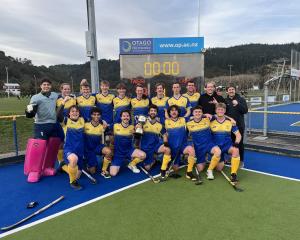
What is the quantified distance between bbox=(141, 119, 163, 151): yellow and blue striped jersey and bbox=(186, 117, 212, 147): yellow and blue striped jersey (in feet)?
2.27

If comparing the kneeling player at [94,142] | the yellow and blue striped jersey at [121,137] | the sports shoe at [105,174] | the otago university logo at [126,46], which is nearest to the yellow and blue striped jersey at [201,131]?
the yellow and blue striped jersey at [121,137]

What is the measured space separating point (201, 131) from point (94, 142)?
2032 mm

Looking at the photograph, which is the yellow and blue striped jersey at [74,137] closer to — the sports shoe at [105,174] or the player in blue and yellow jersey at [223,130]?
the sports shoe at [105,174]

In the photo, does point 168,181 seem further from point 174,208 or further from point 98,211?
point 98,211

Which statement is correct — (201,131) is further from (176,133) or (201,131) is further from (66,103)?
(66,103)

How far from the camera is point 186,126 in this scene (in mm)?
5328

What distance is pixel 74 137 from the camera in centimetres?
487

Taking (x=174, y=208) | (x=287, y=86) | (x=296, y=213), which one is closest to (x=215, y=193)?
(x=174, y=208)

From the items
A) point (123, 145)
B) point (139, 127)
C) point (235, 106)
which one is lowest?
point (123, 145)

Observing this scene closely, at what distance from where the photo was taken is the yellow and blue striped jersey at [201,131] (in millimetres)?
5137

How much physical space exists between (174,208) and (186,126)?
1.99m

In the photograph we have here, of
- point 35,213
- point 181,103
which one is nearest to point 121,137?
point 181,103

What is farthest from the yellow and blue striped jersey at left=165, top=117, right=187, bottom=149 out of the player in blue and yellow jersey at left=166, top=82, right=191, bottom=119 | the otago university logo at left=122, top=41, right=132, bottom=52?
the otago university logo at left=122, top=41, right=132, bottom=52

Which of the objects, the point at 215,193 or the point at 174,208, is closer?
the point at 174,208
